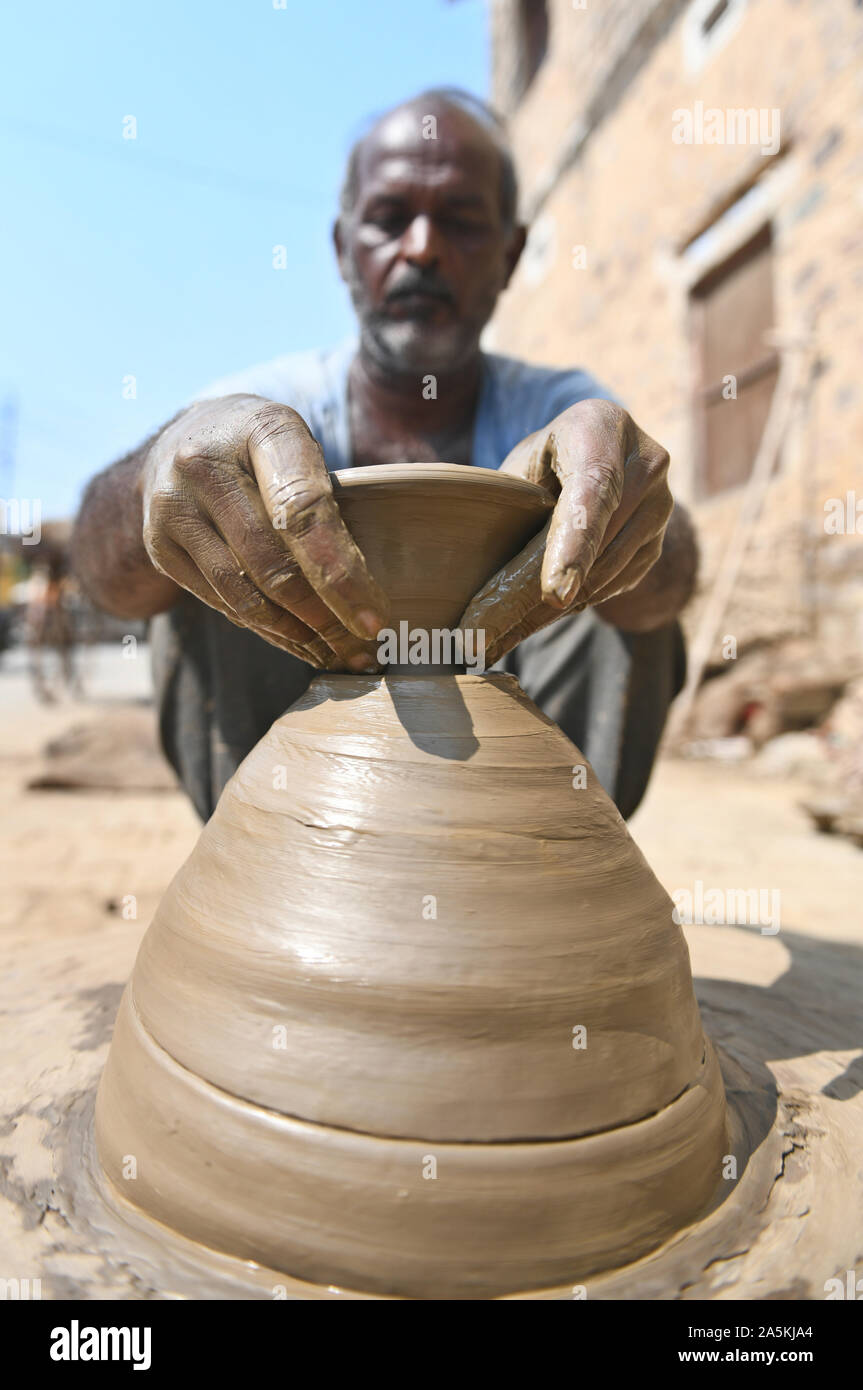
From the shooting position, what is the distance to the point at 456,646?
1213 millimetres

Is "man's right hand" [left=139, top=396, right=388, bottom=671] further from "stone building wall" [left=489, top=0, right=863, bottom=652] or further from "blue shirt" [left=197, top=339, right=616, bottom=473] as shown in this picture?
"stone building wall" [left=489, top=0, right=863, bottom=652]

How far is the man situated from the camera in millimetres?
1285

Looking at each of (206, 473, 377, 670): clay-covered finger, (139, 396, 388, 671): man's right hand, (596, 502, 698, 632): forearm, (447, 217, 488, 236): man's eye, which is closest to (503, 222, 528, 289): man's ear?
(447, 217, 488, 236): man's eye

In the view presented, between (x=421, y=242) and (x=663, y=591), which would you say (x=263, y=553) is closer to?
(x=663, y=591)

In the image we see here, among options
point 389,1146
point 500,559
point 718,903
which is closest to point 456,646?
point 500,559

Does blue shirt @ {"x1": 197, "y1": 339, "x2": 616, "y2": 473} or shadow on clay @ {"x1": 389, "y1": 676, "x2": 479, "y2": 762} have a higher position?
blue shirt @ {"x1": 197, "y1": 339, "x2": 616, "y2": 473}

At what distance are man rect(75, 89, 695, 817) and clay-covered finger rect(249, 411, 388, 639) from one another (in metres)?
0.14

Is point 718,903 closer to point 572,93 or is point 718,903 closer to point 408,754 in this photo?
point 408,754

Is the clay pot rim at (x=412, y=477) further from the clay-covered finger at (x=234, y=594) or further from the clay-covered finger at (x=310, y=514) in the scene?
the clay-covered finger at (x=234, y=594)

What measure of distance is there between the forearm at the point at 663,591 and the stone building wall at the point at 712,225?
12.0 feet

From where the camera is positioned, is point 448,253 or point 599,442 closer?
point 599,442

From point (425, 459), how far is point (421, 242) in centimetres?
47
